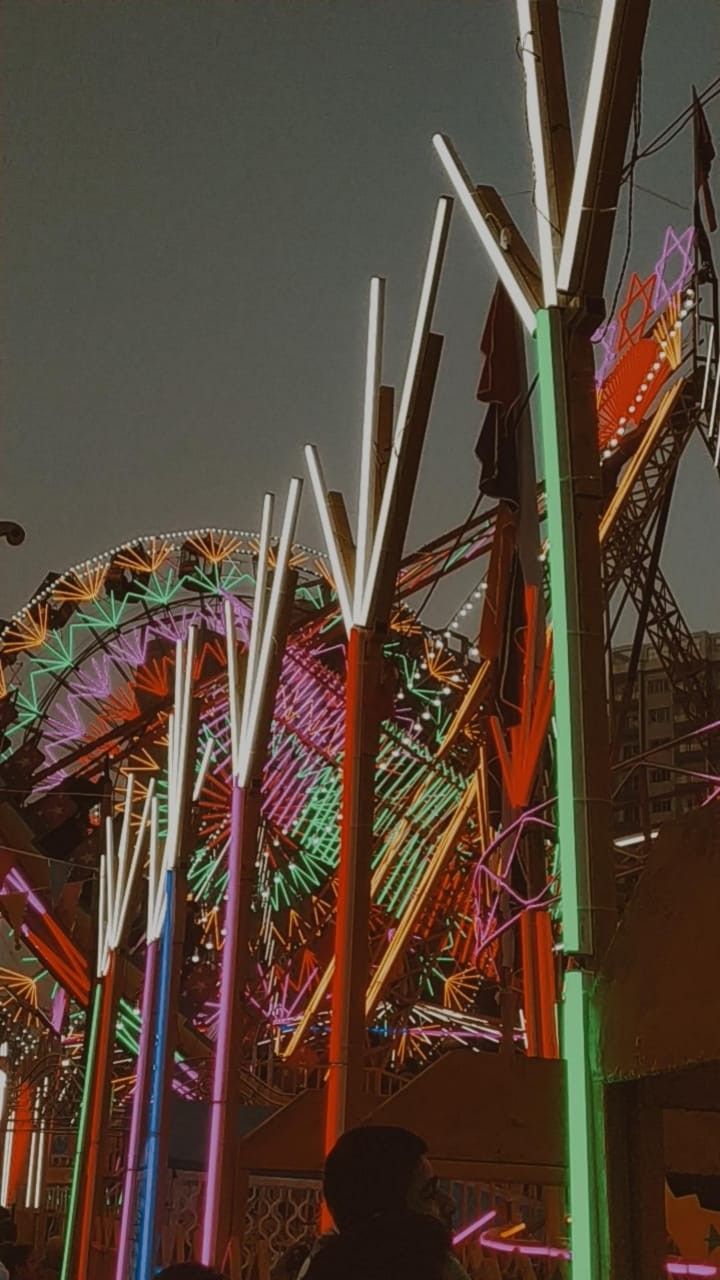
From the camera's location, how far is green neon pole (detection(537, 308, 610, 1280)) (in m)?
3.53

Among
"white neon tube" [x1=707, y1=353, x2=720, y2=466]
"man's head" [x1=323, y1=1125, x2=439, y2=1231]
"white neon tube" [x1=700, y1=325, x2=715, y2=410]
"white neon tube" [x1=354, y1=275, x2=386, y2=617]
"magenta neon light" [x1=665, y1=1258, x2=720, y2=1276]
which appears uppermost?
"white neon tube" [x1=700, y1=325, x2=715, y2=410]

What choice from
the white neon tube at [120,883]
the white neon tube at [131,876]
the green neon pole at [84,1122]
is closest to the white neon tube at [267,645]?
the white neon tube at [131,876]

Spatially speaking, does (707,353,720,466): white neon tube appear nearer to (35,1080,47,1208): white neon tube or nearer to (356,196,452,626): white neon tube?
(356,196,452,626): white neon tube

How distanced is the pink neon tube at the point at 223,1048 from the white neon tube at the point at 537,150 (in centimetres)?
441

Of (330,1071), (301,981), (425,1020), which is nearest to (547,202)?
(330,1071)

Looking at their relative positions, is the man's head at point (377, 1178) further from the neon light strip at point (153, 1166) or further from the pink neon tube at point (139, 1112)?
the pink neon tube at point (139, 1112)

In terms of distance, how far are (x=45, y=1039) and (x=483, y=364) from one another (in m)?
20.7

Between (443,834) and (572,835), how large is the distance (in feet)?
32.7

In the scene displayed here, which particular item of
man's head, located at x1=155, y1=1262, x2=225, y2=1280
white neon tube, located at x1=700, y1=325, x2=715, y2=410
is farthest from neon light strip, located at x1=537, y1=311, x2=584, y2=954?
white neon tube, located at x1=700, y1=325, x2=715, y2=410

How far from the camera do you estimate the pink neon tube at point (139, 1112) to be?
37.5ft

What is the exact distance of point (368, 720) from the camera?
7.05m

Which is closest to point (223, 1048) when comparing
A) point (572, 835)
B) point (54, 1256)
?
point (572, 835)

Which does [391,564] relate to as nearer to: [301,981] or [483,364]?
[483,364]

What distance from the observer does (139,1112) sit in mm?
11883
